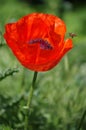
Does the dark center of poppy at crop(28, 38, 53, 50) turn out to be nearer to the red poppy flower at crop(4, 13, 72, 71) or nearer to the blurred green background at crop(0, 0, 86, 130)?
the red poppy flower at crop(4, 13, 72, 71)

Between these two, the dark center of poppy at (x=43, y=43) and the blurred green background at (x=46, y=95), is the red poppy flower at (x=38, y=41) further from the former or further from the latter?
the blurred green background at (x=46, y=95)

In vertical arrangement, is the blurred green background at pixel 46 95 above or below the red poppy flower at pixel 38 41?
below

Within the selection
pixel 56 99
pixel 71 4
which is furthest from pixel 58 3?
pixel 56 99

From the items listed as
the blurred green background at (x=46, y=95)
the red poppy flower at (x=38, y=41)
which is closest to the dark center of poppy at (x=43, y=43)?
the red poppy flower at (x=38, y=41)

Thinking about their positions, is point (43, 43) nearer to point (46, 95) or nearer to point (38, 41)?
point (38, 41)

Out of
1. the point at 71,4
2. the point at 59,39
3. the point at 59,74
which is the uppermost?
the point at 59,39

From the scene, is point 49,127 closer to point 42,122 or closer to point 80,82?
point 42,122

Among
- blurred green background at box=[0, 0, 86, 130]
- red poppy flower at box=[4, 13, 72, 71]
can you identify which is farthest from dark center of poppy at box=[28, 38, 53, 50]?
blurred green background at box=[0, 0, 86, 130]

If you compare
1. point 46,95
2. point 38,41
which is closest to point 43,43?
point 38,41
